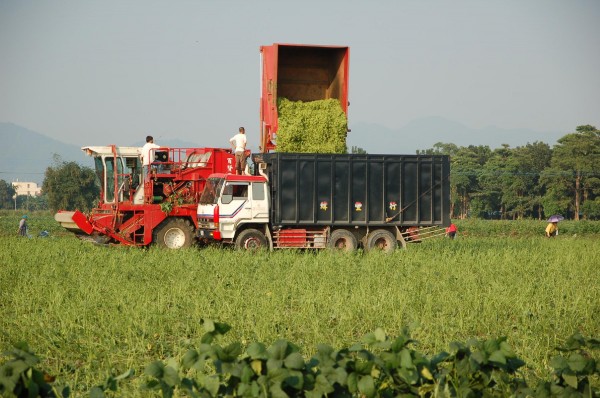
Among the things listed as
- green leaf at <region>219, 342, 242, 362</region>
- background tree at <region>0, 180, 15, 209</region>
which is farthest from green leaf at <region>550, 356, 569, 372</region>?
background tree at <region>0, 180, 15, 209</region>

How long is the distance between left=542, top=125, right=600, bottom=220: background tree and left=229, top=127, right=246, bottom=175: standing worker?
2551 inches

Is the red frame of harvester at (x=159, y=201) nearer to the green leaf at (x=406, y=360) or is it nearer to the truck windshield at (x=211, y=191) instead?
the truck windshield at (x=211, y=191)

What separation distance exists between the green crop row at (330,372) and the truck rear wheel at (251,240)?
45.7 feet

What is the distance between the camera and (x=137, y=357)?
8422mm

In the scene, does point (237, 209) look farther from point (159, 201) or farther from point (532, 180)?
point (532, 180)

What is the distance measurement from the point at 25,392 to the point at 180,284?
873 cm

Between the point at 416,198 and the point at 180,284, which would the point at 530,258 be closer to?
the point at 416,198

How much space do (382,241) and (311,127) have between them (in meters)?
3.18

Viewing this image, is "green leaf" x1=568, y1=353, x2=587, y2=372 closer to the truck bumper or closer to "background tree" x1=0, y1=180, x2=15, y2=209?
the truck bumper

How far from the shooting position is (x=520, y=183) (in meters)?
92.3

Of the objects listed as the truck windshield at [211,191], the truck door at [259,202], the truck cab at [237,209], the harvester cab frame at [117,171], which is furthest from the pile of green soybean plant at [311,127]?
the harvester cab frame at [117,171]

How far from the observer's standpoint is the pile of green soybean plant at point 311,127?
19.0 meters

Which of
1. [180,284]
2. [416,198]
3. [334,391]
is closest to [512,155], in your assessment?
[416,198]

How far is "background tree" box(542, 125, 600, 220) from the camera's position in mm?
82875
